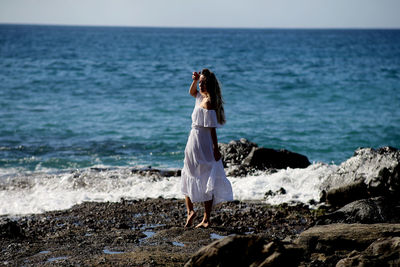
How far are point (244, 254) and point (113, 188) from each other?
760 centimetres

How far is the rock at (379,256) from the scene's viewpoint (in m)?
5.57

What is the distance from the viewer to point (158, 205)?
10.1 meters

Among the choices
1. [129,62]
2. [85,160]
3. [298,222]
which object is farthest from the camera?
[129,62]

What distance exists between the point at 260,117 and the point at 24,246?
676 inches

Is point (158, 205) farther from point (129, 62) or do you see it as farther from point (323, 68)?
point (129, 62)

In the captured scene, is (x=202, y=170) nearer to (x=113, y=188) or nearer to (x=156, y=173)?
(x=113, y=188)

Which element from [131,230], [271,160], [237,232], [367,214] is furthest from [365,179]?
[131,230]

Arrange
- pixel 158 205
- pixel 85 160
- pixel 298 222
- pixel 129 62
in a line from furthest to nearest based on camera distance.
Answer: pixel 129 62
pixel 85 160
pixel 158 205
pixel 298 222

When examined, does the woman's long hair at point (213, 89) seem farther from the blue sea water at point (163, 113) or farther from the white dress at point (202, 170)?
the blue sea water at point (163, 113)

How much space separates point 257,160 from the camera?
44.9 feet

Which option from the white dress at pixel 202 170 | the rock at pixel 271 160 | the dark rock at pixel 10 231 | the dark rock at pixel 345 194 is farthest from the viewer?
the rock at pixel 271 160

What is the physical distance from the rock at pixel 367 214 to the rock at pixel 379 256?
2.15 metres

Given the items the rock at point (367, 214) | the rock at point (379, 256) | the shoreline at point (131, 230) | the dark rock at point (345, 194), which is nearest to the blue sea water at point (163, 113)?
the shoreline at point (131, 230)

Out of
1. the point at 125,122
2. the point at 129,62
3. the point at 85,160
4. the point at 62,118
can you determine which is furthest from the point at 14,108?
the point at 129,62
